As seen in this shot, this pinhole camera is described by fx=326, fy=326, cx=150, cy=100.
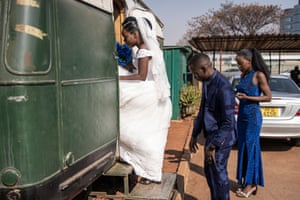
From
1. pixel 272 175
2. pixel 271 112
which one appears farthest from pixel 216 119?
pixel 271 112

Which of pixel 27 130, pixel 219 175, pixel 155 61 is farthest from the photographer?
pixel 155 61

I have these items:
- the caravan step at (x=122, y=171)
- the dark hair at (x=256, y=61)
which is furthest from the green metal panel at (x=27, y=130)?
the dark hair at (x=256, y=61)

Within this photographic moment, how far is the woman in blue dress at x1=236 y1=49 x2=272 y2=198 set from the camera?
431 cm

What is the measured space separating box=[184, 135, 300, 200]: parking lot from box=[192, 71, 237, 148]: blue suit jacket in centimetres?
157

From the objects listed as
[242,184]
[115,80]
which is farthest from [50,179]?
[242,184]

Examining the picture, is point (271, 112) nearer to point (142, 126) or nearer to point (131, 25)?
point (142, 126)

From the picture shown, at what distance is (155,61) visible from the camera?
3469 millimetres

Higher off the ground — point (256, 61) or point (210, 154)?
point (256, 61)

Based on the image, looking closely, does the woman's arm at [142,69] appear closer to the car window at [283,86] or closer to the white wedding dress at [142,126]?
the white wedding dress at [142,126]

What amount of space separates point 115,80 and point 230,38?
889cm

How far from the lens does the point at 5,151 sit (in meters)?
1.90

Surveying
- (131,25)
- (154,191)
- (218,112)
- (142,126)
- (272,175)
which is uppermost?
(131,25)

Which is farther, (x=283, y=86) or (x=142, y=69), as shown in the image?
(x=283, y=86)

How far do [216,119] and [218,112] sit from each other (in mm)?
92
